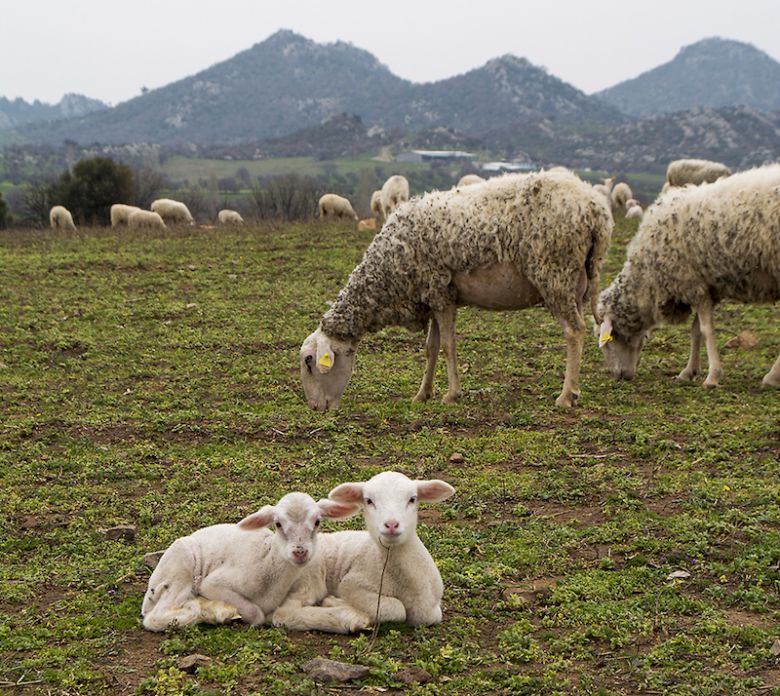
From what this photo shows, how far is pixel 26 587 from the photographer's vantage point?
240 inches

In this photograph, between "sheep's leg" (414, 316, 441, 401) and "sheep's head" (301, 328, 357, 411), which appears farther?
"sheep's leg" (414, 316, 441, 401)

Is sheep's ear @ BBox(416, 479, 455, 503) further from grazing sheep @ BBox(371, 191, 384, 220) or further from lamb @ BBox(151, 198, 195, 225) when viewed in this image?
lamb @ BBox(151, 198, 195, 225)

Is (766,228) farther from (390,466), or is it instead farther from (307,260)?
(307,260)

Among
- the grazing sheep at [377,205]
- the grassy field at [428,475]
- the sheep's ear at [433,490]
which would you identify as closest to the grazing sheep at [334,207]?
the grazing sheep at [377,205]

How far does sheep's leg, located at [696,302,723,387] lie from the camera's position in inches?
455

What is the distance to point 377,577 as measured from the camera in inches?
220

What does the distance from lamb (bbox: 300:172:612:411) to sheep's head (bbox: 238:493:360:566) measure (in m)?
5.70

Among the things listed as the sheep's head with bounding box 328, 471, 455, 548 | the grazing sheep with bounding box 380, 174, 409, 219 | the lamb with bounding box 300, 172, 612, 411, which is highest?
the grazing sheep with bounding box 380, 174, 409, 219

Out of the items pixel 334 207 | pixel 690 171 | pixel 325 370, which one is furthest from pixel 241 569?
pixel 334 207

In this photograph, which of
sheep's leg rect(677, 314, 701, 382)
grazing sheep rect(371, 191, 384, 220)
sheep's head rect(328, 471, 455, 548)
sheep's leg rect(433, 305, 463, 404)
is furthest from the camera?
grazing sheep rect(371, 191, 384, 220)

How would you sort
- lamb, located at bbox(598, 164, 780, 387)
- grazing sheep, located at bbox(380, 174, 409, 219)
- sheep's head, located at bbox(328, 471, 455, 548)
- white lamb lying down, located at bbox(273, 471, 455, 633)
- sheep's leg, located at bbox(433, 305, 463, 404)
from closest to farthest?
sheep's head, located at bbox(328, 471, 455, 548) → white lamb lying down, located at bbox(273, 471, 455, 633) → lamb, located at bbox(598, 164, 780, 387) → sheep's leg, located at bbox(433, 305, 463, 404) → grazing sheep, located at bbox(380, 174, 409, 219)

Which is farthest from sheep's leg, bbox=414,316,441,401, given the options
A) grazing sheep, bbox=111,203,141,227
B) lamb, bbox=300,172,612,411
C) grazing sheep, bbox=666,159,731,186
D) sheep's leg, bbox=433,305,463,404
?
grazing sheep, bbox=111,203,141,227

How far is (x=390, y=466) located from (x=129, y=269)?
13026 mm

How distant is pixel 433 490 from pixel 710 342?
7.16m
